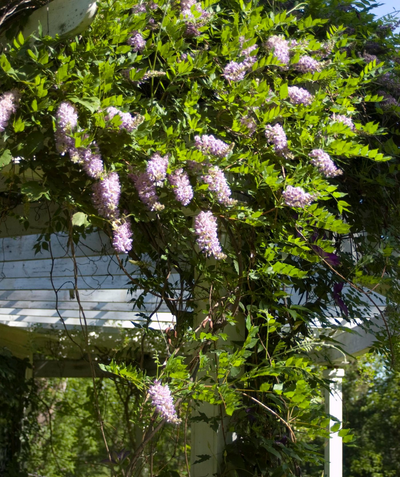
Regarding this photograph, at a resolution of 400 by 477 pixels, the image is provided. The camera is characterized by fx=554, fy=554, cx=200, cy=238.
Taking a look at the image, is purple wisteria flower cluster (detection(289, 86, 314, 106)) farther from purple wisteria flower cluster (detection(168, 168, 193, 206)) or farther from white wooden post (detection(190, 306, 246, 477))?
white wooden post (detection(190, 306, 246, 477))

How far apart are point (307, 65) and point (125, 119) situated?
0.74m

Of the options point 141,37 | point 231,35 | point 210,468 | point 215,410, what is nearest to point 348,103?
point 231,35

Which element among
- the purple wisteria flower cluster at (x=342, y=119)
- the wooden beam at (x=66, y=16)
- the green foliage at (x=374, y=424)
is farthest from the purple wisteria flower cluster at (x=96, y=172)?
the green foliage at (x=374, y=424)

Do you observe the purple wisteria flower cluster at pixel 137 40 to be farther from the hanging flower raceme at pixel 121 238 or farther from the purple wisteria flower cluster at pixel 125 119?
the hanging flower raceme at pixel 121 238

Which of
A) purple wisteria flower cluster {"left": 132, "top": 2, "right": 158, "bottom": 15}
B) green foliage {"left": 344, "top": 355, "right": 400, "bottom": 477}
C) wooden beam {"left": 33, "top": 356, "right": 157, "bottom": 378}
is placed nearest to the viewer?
purple wisteria flower cluster {"left": 132, "top": 2, "right": 158, "bottom": 15}

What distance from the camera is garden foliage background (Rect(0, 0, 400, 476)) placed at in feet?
4.58

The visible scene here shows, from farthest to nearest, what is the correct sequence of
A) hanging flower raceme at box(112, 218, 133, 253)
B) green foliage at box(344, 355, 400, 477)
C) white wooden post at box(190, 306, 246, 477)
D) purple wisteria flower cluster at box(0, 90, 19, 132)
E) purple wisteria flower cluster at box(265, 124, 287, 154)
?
green foliage at box(344, 355, 400, 477) < white wooden post at box(190, 306, 246, 477) < purple wisteria flower cluster at box(265, 124, 287, 154) < hanging flower raceme at box(112, 218, 133, 253) < purple wisteria flower cluster at box(0, 90, 19, 132)

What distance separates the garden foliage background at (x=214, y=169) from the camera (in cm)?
140

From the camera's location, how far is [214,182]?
58.4 inches

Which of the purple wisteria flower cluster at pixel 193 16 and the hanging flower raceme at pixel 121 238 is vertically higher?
the purple wisteria flower cluster at pixel 193 16

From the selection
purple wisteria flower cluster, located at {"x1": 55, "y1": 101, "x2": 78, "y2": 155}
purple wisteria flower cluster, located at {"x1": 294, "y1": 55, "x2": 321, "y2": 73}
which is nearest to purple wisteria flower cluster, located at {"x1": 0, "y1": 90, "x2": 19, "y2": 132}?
purple wisteria flower cluster, located at {"x1": 55, "y1": 101, "x2": 78, "y2": 155}

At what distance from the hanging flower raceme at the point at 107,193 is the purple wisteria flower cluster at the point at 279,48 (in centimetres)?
69

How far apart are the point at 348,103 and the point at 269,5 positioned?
1.81 ft

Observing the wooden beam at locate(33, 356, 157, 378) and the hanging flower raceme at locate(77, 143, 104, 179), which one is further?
the wooden beam at locate(33, 356, 157, 378)
